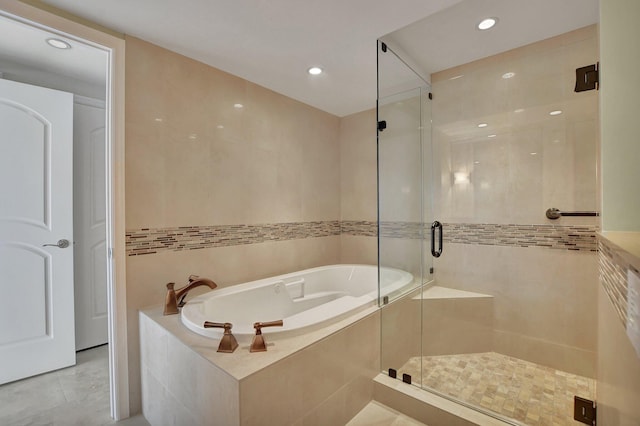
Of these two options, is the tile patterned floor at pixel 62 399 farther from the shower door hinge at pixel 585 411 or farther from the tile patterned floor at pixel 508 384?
the shower door hinge at pixel 585 411

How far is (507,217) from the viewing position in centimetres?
219

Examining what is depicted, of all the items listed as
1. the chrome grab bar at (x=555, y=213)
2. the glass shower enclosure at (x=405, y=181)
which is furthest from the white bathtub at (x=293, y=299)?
the chrome grab bar at (x=555, y=213)

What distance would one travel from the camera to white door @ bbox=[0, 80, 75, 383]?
6.64ft

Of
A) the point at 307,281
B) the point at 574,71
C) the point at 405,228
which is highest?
the point at 574,71

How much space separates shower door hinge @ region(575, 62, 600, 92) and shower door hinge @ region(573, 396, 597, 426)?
1733 millimetres

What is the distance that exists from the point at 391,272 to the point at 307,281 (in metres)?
0.88

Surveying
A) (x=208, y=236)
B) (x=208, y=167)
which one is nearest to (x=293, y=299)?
(x=208, y=236)

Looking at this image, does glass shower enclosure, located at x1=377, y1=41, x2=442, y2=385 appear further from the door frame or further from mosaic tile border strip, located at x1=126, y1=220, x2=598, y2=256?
the door frame

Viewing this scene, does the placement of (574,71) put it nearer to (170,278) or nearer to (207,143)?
(207,143)

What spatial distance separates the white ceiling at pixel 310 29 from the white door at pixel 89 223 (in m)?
0.41

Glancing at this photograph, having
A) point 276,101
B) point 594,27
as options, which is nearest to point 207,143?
point 276,101

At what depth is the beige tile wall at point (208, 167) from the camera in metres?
1.84

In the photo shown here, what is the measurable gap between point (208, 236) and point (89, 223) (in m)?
1.24

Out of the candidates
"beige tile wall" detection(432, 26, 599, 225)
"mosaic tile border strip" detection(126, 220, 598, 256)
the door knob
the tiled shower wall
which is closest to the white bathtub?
"mosaic tile border strip" detection(126, 220, 598, 256)
